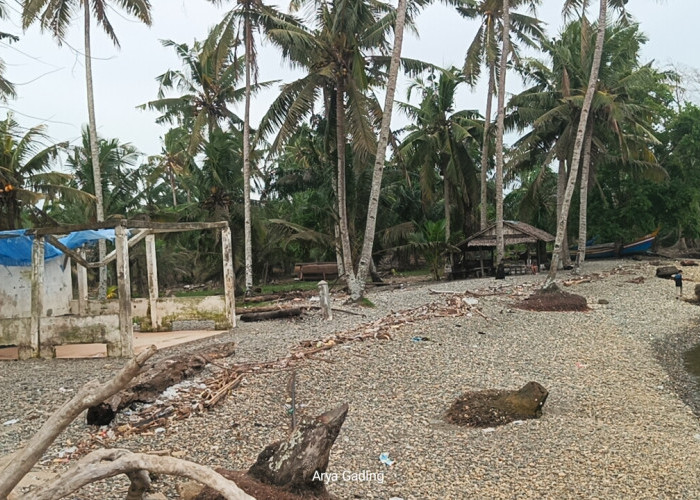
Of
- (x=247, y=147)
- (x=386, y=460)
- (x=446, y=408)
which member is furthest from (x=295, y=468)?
(x=247, y=147)

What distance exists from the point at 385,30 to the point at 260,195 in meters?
13.5

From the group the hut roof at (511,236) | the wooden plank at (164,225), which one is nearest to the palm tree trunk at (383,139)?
the wooden plank at (164,225)

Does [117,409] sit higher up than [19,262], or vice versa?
[19,262]

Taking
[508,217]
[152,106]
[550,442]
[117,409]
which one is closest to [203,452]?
[117,409]

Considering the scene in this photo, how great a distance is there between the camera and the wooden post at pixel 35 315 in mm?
9828

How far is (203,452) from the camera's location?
18.8 ft

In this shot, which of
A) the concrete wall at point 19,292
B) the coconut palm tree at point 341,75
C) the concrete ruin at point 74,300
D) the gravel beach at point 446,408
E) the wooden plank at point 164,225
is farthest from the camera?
the coconut palm tree at point 341,75

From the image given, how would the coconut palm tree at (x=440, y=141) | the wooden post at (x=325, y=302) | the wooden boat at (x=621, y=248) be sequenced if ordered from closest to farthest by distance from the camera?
the wooden post at (x=325, y=302) → the coconut palm tree at (x=440, y=141) → the wooden boat at (x=621, y=248)

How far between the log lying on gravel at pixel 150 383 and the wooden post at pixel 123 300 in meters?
1.48

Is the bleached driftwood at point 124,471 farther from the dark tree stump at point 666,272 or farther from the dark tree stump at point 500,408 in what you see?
the dark tree stump at point 666,272

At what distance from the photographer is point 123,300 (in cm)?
941

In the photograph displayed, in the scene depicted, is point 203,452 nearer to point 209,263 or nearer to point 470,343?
point 470,343

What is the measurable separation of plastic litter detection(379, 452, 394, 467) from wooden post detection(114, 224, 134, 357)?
5.62 m

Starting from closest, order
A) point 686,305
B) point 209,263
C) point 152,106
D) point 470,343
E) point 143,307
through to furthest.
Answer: point 470,343 → point 143,307 → point 686,305 → point 152,106 → point 209,263
